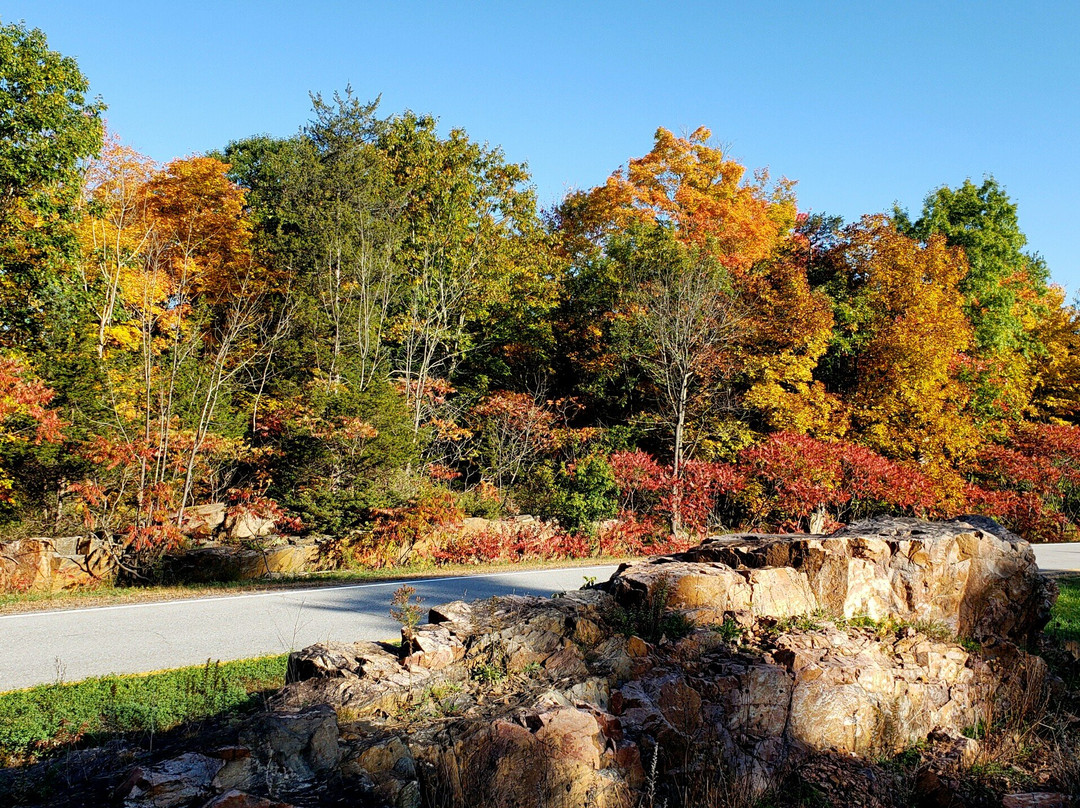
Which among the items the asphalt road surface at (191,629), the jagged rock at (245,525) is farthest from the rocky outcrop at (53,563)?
the jagged rock at (245,525)

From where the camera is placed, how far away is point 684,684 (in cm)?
532

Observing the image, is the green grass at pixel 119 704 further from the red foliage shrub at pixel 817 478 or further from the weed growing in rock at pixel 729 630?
the red foliage shrub at pixel 817 478

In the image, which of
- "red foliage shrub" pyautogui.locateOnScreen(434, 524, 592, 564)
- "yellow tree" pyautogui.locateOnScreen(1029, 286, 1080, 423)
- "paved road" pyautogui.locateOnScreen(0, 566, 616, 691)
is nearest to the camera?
"paved road" pyautogui.locateOnScreen(0, 566, 616, 691)

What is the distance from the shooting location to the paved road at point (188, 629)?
674 centimetres

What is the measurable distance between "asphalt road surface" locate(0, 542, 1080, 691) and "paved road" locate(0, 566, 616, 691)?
1cm

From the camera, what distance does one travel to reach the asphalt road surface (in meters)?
6.75

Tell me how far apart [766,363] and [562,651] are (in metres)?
17.0

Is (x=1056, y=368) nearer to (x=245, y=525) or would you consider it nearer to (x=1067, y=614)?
(x=1067, y=614)

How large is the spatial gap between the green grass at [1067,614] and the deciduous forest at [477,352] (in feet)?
22.3

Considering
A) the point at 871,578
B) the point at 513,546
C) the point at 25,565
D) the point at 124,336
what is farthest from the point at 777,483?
the point at 124,336

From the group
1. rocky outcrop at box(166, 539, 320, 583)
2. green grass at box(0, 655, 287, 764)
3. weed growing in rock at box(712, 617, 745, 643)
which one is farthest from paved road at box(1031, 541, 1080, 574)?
green grass at box(0, 655, 287, 764)

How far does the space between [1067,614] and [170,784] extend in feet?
39.4

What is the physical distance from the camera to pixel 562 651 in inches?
218

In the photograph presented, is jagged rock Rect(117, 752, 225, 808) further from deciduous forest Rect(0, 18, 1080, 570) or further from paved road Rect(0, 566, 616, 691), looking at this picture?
deciduous forest Rect(0, 18, 1080, 570)
